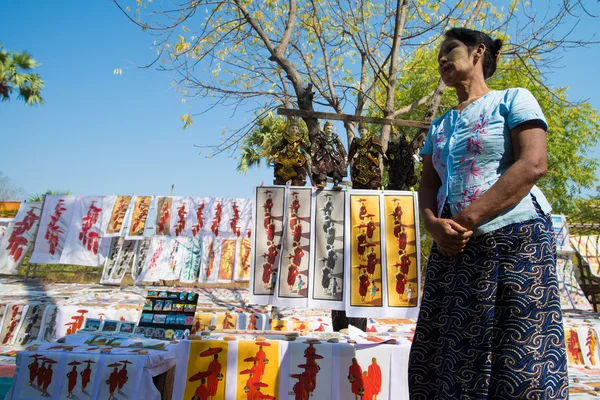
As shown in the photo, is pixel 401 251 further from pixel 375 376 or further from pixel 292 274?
pixel 375 376

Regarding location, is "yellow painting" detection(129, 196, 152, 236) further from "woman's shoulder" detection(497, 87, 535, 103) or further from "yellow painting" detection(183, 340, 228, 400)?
"woman's shoulder" detection(497, 87, 535, 103)

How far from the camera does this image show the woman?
1.16 meters

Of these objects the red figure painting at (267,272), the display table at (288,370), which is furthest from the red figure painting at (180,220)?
the display table at (288,370)

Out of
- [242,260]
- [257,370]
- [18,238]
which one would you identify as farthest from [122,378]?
[18,238]

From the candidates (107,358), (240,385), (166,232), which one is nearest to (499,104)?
(240,385)

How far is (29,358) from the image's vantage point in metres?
2.60

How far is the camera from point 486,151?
1322 millimetres

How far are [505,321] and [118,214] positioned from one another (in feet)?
29.9

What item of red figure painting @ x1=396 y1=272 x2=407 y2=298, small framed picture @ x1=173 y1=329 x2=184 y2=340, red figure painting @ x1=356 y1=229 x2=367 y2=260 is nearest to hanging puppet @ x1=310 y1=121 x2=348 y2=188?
red figure painting @ x1=356 y1=229 x2=367 y2=260

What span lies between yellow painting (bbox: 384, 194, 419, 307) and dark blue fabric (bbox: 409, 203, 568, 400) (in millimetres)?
2011

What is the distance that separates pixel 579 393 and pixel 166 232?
773 centimetres

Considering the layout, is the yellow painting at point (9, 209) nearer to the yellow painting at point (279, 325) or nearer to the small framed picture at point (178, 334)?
the yellow painting at point (279, 325)

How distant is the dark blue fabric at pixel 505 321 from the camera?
3.74ft

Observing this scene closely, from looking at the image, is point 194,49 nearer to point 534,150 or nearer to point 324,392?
point 324,392
